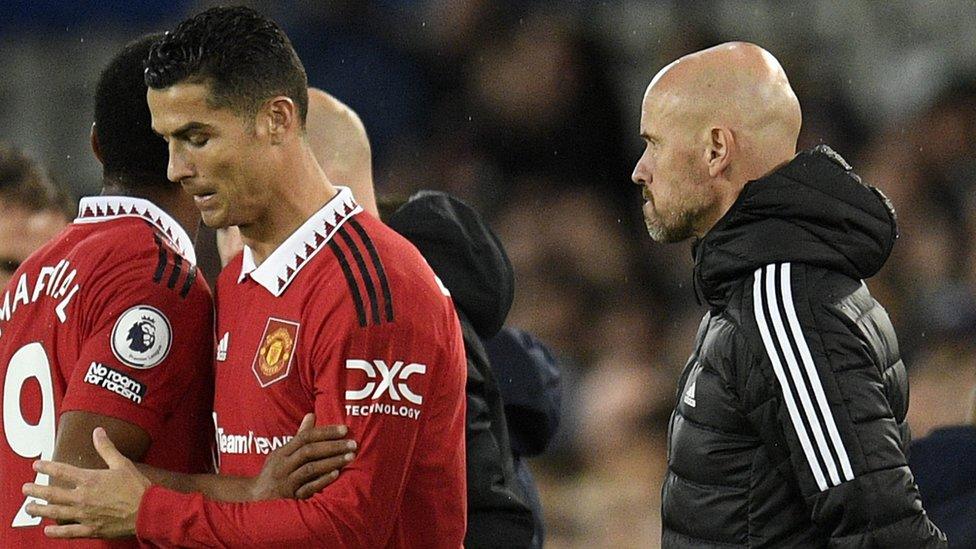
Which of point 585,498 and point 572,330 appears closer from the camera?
point 585,498

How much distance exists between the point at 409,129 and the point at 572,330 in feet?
5.28

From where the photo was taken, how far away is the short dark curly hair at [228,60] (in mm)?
2791

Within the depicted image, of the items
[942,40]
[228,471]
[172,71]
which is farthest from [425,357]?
[942,40]

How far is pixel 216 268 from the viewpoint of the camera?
454 cm

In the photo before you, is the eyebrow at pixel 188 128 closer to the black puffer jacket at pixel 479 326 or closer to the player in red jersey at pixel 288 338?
the player in red jersey at pixel 288 338

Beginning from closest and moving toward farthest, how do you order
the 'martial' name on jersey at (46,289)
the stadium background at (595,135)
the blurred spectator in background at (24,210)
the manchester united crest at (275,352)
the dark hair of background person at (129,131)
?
the manchester united crest at (275,352) < the 'martial' name on jersey at (46,289) < the dark hair of background person at (129,131) < the blurred spectator in background at (24,210) < the stadium background at (595,135)

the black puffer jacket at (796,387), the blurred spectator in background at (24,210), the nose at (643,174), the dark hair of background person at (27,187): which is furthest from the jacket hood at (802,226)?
the dark hair of background person at (27,187)

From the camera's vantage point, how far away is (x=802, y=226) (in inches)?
110

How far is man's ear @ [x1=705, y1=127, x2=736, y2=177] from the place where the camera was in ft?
9.67

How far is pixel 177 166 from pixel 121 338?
0.33m

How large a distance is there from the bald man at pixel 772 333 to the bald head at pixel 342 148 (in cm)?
94

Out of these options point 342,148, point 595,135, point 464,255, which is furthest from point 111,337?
point 595,135

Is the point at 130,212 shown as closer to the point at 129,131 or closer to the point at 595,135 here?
the point at 129,131

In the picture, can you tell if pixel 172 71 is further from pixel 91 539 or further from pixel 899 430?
pixel 899 430
